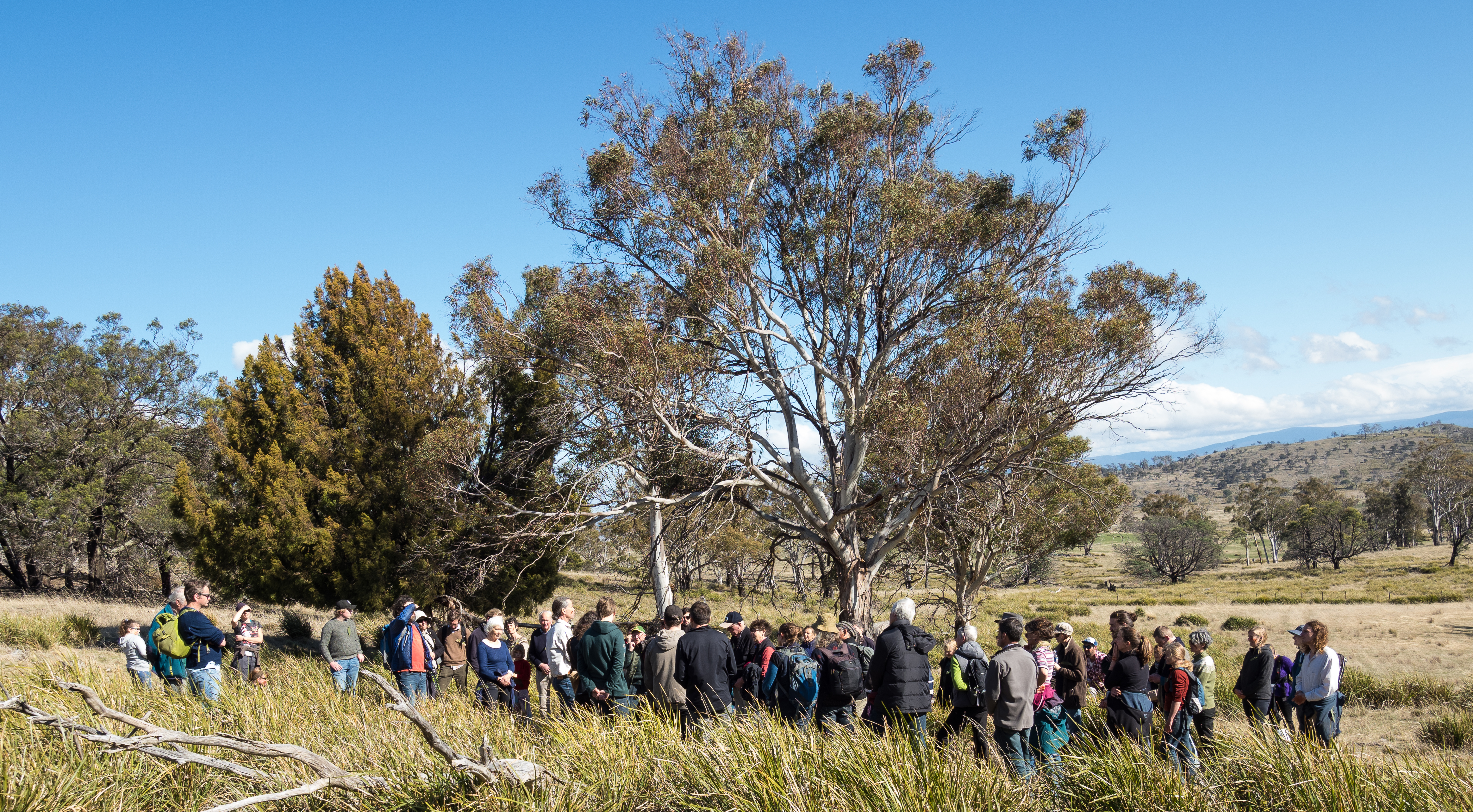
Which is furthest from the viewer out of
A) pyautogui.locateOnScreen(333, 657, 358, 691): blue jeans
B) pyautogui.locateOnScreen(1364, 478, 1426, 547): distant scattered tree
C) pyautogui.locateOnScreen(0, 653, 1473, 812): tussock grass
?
pyautogui.locateOnScreen(1364, 478, 1426, 547): distant scattered tree

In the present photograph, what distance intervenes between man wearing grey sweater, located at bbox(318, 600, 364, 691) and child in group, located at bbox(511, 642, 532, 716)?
1634 millimetres

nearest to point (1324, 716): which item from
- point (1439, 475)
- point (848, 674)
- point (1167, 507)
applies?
point (848, 674)

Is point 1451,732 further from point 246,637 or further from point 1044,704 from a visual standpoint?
point 246,637

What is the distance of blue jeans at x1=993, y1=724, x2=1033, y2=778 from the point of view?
237 inches

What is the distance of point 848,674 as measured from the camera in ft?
22.7

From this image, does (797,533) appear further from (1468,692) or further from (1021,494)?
(1468,692)

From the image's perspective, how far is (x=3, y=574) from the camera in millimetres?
28922

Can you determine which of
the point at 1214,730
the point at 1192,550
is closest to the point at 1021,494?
the point at 1214,730

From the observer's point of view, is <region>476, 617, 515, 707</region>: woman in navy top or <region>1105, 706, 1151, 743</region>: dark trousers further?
<region>476, 617, 515, 707</region>: woman in navy top

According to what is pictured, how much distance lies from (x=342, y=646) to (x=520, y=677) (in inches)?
78.1

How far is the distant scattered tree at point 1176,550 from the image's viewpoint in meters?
58.7

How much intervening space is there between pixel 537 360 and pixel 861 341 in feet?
23.0

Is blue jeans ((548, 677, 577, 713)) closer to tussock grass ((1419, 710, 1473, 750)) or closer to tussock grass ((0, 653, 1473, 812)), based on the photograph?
tussock grass ((0, 653, 1473, 812))

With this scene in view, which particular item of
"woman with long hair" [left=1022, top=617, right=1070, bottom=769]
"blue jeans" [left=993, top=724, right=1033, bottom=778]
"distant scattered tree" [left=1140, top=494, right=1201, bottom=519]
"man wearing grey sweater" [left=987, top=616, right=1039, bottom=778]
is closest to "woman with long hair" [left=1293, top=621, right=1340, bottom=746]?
"woman with long hair" [left=1022, top=617, right=1070, bottom=769]
